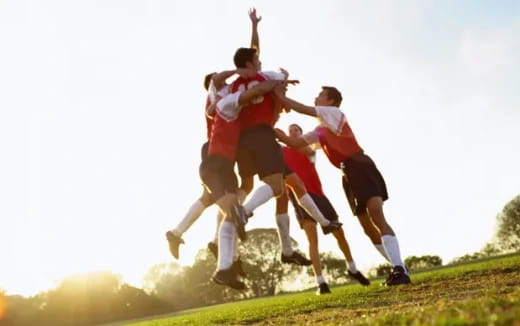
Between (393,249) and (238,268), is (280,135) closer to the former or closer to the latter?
(238,268)

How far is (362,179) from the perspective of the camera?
30.4 feet

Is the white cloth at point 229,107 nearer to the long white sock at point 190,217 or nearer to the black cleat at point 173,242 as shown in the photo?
the long white sock at point 190,217

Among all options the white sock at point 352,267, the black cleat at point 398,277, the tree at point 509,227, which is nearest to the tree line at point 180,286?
the tree at point 509,227

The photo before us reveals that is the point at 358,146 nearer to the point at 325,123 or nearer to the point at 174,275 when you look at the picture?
the point at 325,123

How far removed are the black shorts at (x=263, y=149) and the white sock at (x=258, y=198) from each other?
0.17 metres

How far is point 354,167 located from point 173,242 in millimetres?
3553

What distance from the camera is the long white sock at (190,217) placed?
759 cm

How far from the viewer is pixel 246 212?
6715 millimetres

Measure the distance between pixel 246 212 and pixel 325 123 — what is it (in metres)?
2.72

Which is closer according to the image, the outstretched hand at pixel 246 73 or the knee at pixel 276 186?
the knee at pixel 276 186

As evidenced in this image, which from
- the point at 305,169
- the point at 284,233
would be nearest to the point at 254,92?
the point at 284,233

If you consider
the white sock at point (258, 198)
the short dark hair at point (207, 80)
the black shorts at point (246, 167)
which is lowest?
the white sock at point (258, 198)

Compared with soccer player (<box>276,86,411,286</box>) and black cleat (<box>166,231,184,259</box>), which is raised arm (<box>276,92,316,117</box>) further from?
black cleat (<box>166,231,184,259</box>)

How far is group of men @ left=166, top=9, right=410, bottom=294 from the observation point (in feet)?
22.2
